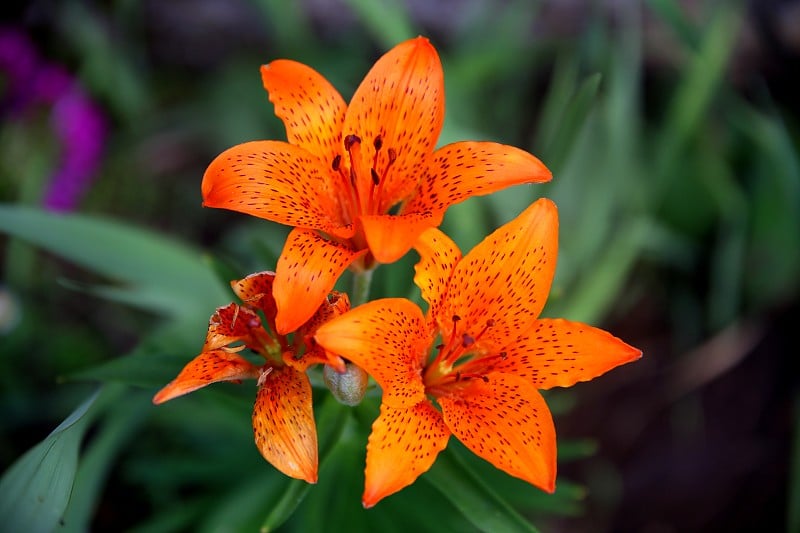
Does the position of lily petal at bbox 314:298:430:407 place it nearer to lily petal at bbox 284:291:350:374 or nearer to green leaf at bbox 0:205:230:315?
lily petal at bbox 284:291:350:374

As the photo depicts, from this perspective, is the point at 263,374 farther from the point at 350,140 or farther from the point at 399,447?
the point at 350,140

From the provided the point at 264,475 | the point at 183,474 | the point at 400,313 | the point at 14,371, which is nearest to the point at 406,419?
the point at 400,313

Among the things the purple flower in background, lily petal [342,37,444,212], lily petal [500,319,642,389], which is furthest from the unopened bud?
the purple flower in background

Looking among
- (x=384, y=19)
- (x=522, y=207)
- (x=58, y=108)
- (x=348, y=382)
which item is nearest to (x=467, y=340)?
(x=348, y=382)

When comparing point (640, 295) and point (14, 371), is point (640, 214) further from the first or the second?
point (14, 371)

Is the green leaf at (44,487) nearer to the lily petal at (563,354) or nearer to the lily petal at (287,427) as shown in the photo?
the lily petal at (287,427)
